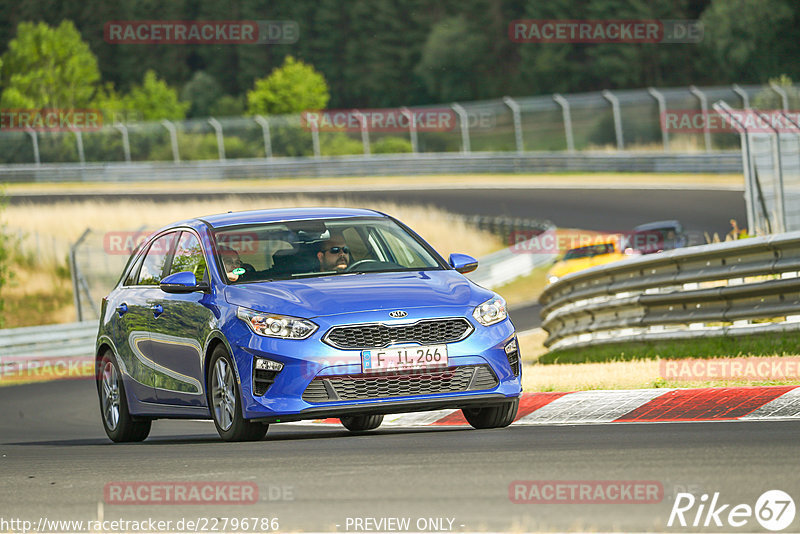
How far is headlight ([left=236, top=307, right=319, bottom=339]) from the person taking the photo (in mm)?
8922

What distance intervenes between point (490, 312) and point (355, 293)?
885 mm

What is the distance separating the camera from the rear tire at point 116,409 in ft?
36.2

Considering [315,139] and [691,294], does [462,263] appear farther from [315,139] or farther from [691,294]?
[315,139]

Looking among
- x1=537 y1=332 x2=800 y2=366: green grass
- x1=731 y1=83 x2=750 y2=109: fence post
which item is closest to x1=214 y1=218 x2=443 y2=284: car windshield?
x1=537 y1=332 x2=800 y2=366: green grass

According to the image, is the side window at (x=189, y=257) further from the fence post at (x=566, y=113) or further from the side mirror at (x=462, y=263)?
the fence post at (x=566, y=113)

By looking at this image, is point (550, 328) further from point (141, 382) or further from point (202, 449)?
point (202, 449)

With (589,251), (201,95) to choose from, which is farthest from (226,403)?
(201,95)

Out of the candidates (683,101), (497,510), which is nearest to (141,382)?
(497,510)

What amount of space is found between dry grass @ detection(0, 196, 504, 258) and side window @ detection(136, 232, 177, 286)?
25512 millimetres

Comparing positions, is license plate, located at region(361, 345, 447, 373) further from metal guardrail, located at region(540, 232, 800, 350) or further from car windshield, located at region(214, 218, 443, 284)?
metal guardrail, located at region(540, 232, 800, 350)

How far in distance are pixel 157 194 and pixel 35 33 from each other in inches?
1266

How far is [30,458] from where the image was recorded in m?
9.36

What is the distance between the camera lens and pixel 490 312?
931cm

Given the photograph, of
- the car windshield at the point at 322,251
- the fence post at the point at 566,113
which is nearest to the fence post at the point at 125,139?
the fence post at the point at 566,113
